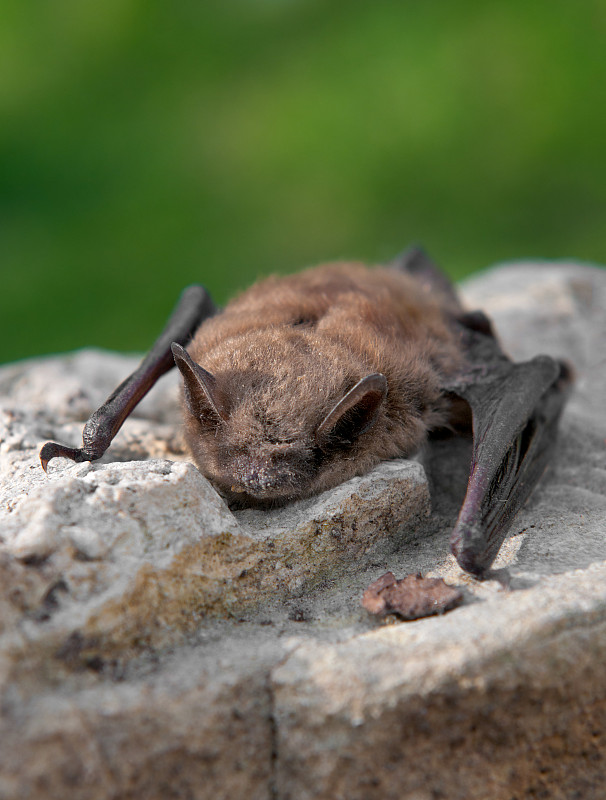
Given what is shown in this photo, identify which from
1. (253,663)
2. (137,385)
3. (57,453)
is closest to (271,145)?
(137,385)

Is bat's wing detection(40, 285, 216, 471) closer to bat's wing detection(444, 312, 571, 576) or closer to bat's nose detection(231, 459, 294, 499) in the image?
bat's nose detection(231, 459, 294, 499)

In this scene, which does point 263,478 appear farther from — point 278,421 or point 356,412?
point 356,412

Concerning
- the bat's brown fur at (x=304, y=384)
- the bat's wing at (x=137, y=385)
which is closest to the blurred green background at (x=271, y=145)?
the bat's wing at (x=137, y=385)

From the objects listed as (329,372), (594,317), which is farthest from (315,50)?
(329,372)

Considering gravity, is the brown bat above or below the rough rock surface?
above

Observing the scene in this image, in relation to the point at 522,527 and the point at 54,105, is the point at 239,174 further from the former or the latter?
the point at 522,527

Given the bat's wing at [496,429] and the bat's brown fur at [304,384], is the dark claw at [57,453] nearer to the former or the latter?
the bat's brown fur at [304,384]

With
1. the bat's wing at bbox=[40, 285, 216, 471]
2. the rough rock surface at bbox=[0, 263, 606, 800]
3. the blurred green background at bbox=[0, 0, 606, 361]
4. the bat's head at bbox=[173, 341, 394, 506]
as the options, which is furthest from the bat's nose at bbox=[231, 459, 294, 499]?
the blurred green background at bbox=[0, 0, 606, 361]
